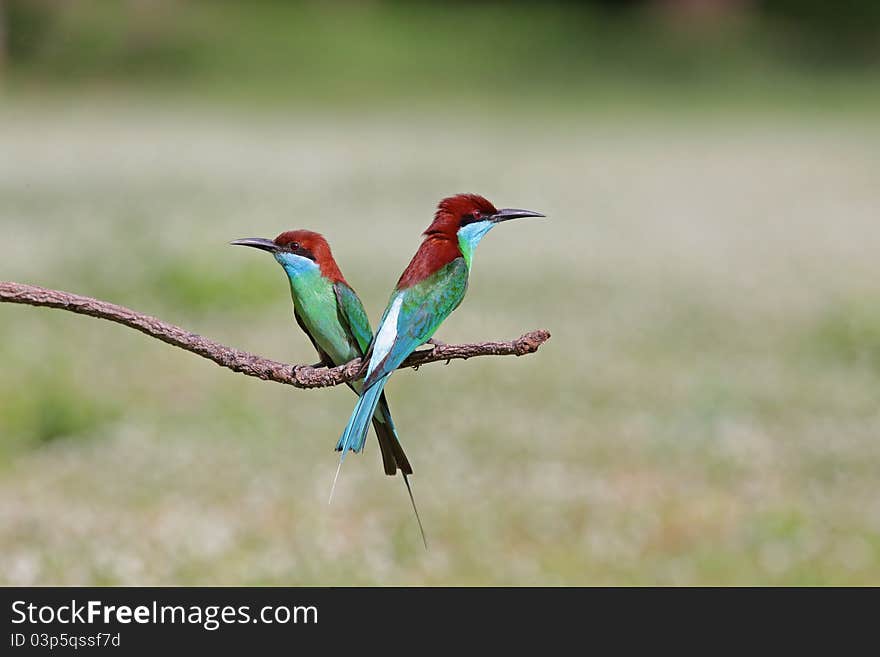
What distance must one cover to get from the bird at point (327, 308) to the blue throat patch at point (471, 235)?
0.10m

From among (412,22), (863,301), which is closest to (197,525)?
(863,301)

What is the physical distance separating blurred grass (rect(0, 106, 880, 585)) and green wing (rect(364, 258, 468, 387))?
0.09 meters

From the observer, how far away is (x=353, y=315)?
120cm

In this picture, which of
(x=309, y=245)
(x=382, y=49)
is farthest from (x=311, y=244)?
(x=382, y=49)

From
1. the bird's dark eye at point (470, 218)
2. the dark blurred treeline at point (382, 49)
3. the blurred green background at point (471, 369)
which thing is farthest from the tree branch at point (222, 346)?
the dark blurred treeline at point (382, 49)

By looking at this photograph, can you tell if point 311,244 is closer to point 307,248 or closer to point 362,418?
point 307,248

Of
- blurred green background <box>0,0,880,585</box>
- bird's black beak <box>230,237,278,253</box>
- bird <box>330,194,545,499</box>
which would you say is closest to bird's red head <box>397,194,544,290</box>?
bird <box>330,194,545,499</box>

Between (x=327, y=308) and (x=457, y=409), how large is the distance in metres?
8.79

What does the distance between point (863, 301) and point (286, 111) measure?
76.8ft

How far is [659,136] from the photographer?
3206 centimetres

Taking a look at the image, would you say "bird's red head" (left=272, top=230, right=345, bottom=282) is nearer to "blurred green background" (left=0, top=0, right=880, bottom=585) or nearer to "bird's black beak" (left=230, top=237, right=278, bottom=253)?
"bird's black beak" (left=230, top=237, right=278, bottom=253)

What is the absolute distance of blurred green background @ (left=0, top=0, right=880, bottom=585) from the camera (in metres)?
7.05

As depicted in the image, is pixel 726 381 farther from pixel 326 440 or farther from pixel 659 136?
pixel 659 136
